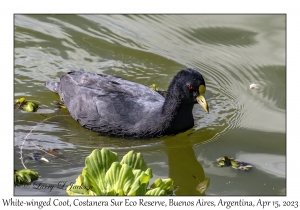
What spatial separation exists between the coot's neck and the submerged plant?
1.64 metres

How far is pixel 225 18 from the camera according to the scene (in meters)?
9.77

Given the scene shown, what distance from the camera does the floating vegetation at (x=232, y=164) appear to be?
20.9ft

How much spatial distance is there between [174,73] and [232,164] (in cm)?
270

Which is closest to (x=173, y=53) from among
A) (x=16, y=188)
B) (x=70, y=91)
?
(x=70, y=91)

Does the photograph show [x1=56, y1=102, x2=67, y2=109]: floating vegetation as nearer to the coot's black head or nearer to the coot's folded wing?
the coot's folded wing

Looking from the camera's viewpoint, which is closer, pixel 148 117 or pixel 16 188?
pixel 16 188

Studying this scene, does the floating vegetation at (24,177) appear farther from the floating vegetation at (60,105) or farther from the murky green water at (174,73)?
the floating vegetation at (60,105)

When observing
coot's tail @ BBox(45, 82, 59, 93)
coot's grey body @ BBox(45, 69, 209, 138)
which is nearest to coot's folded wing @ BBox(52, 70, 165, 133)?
coot's grey body @ BBox(45, 69, 209, 138)

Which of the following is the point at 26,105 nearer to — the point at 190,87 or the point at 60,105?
the point at 60,105

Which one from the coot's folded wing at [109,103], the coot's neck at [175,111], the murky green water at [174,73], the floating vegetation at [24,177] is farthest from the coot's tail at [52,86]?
the floating vegetation at [24,177]

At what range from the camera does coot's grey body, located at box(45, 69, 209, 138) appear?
22.9ft

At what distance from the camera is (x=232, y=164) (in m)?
6.41

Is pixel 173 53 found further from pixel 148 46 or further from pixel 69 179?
pixel 69 179

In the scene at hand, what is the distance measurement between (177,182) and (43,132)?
204cm
